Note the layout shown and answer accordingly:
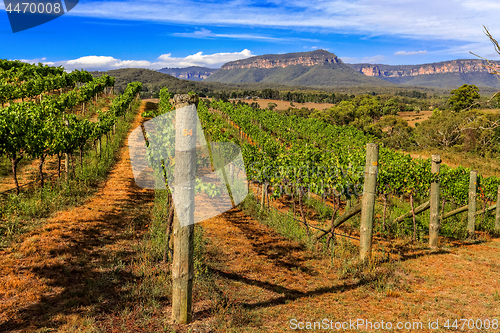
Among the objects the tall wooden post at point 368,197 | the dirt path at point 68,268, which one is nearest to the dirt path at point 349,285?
the tall wooden post at point 368,197

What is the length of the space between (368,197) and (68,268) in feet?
19.3

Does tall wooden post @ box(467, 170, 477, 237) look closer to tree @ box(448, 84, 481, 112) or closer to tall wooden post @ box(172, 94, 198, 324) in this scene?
tall wooden post @ box(172, 94, 198, 324)

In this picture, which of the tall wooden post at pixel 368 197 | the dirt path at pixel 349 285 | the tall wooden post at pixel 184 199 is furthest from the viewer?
the tall wooden post at pixel 368 197

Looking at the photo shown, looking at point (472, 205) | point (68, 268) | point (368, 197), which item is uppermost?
point (368, 197)

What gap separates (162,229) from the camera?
7.38 meters

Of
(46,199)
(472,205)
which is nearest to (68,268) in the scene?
(46,199)

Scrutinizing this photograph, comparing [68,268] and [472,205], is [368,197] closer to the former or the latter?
[472,205]

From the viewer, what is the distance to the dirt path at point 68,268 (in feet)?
13.5

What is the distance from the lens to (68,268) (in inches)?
214

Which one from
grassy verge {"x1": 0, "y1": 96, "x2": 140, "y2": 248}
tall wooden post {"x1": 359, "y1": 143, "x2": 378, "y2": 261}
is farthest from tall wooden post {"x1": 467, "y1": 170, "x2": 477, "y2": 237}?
grassy verge {"x1": 0, "y1": 96, "x2": 140, "y2": 248}

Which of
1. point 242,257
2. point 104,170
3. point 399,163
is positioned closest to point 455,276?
point 399,163

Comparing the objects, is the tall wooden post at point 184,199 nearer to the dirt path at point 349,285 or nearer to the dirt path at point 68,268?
the dirt path at point 349,285

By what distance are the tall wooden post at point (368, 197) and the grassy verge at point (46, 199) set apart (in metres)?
7.44

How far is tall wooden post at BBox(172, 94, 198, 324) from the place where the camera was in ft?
12.6
